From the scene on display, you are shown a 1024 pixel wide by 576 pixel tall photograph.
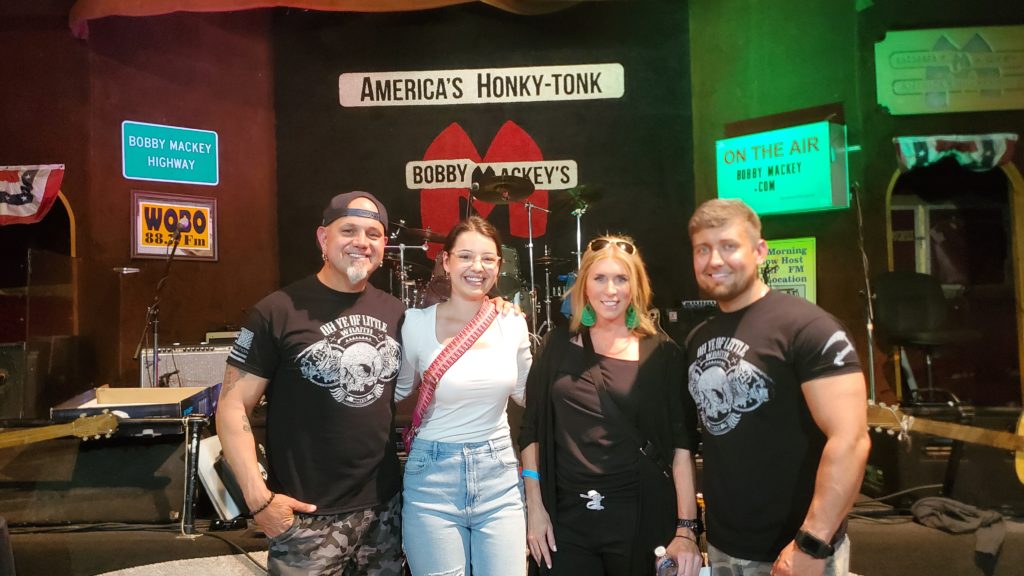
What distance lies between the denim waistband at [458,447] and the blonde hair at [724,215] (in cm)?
104

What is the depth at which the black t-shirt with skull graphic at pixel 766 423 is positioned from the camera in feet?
6.48

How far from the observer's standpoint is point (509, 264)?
6.80 metres

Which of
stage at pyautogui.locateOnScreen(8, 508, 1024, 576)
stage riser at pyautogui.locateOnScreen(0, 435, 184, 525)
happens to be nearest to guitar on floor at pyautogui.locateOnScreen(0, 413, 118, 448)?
stage riser at pyautogui.locateOnScreen(0, 435, 184, 525)

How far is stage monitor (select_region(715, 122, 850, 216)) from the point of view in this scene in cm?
611

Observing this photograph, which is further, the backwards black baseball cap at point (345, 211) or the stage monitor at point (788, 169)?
the stage monitor at point (788, 169)

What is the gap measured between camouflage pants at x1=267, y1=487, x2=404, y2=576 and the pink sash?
0.98 ft

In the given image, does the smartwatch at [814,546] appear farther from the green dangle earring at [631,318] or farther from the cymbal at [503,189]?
the cymbal at [503,189]

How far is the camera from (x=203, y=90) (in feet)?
24.3

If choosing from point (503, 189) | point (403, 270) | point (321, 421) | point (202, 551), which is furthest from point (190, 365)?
point (321, 421)

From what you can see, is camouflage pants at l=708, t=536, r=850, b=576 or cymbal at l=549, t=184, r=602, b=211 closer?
camouflage pants at l=708, t=536, r=850, b=576

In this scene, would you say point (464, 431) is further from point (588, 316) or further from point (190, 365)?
point (190, 365)

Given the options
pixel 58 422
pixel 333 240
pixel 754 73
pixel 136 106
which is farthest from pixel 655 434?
pixel 136 106

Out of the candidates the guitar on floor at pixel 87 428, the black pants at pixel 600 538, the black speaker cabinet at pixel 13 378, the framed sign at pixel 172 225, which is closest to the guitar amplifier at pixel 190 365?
the black speaker cabinet at pixel 13 378

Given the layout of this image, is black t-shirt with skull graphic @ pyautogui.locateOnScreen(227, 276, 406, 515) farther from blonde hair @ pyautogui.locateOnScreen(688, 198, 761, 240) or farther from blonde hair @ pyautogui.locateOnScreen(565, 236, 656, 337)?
blonde hair @ pyautogui.locateOnScreen(688, 198, 761, 240)
